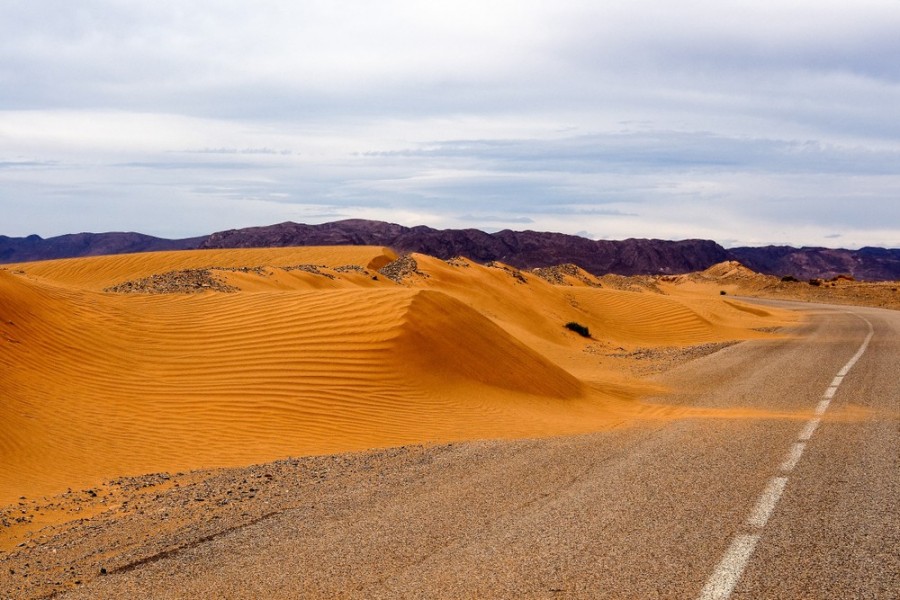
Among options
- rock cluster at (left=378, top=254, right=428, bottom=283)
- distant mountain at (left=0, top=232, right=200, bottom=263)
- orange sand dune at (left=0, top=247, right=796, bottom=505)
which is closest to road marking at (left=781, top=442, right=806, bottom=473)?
orange sand dune at (left=0, top=247, right=796, bottom=505)

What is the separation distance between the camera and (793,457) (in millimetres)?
8188

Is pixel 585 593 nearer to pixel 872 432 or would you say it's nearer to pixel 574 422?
pixel 872 432

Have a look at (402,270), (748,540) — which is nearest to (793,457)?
(748,540)

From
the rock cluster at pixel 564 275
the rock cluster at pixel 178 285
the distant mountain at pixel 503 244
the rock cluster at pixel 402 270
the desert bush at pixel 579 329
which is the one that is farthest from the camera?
the distant mountain at pixel 503 244

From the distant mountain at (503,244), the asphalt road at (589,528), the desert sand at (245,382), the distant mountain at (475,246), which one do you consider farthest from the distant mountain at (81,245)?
the asphalt road at (589,528)

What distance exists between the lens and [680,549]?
17.3 feet

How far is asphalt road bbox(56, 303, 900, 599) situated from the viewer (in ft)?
15.6

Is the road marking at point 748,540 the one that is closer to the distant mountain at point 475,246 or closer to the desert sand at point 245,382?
the desert sand at point 245,382

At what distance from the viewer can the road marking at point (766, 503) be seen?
19.2 feet

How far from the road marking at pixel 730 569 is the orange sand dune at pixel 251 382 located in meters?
6.47

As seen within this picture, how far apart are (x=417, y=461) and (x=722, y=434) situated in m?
3.86

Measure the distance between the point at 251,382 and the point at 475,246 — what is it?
12861 centimetres

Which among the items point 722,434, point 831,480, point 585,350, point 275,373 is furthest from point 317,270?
point 831,480

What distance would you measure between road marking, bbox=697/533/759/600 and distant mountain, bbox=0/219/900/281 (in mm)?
126152
